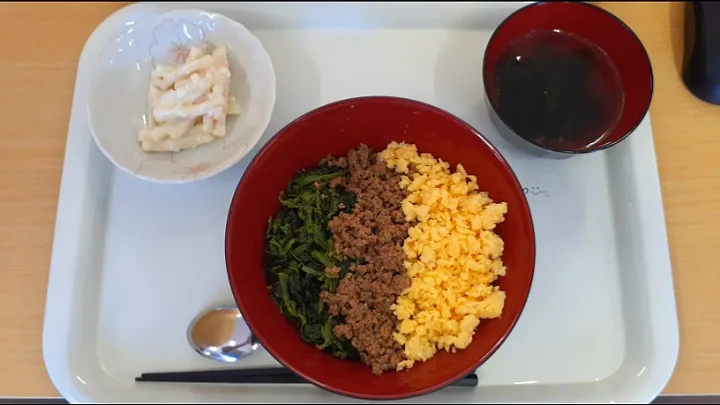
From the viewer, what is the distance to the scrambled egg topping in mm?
1110

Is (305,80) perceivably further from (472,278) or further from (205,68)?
(472,278)

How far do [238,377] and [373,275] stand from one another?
330 millimetres

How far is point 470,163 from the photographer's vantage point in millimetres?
1220

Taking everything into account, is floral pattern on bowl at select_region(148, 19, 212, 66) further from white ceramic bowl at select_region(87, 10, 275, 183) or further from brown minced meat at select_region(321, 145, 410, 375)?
brown minced meat at select_region(321, 145, 410, 375)

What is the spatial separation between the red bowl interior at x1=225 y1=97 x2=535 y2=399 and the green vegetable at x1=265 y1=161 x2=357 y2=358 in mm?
19

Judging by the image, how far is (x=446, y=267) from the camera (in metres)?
1.13

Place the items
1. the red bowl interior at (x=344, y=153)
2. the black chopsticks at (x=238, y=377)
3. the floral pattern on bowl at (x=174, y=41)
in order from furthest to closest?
the floral pattern on bowl at (x=174, y=41) < the black chopsticks at (x=238, y=377) < the red bowl interior at (x=344, y=153)

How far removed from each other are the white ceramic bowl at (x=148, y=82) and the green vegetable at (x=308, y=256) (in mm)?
152

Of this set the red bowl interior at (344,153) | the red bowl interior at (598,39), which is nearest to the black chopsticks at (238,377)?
the red bowl interior at (344,153)

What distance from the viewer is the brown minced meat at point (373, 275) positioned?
43.9 inches

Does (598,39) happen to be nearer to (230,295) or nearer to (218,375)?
(230,295)

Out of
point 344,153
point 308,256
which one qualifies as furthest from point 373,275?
point 344,153

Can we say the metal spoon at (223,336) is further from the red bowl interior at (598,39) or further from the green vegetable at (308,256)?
the red bowl interior at (598,39)

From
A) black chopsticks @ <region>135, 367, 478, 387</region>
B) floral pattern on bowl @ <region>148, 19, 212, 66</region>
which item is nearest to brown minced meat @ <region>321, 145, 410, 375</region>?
black chopsticks @ <region>135, 367, 478, 387</region>
